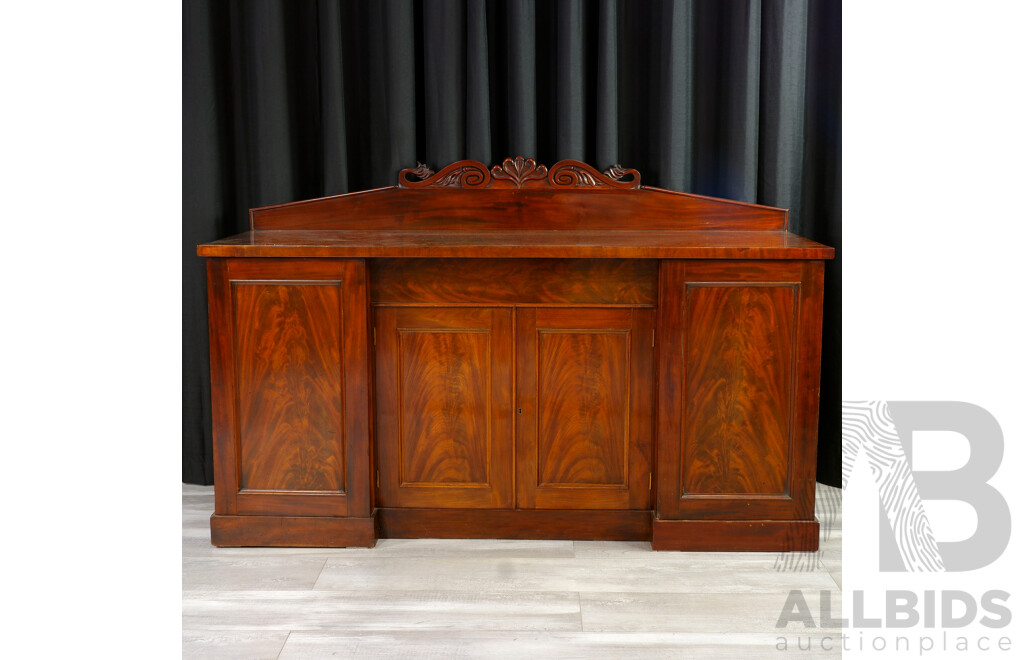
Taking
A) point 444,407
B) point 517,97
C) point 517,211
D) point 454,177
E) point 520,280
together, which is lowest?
point 444,407

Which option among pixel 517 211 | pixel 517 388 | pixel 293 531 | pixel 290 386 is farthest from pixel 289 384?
pixel 517 211

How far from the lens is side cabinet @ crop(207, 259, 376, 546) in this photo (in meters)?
2.53

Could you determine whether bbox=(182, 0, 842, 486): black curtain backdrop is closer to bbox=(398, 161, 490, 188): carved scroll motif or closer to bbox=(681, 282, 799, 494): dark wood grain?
bbox=(398, 161, 490, 188): carved scroll motif

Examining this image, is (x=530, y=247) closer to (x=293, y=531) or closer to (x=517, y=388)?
(x=517, y=388)

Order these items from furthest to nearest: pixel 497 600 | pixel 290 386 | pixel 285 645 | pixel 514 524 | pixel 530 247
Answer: pixel 514 524 < pixel 290 386 < pixel 530 247 < pixel 497 600 < pixel 285 645

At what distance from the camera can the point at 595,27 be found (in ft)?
9.70

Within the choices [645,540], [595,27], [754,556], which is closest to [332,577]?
[645,540]

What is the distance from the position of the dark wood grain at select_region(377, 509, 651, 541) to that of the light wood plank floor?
0.10ft

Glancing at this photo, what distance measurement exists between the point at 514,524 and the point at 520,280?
0.70m

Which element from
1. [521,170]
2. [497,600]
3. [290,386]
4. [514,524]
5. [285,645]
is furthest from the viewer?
[521,170]

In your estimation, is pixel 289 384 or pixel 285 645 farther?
pixel 289 384

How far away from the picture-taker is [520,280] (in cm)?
256

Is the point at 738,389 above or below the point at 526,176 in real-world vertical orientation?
below

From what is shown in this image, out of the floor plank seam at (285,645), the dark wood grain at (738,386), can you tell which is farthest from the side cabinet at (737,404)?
the floor plank seam at (285,645)
